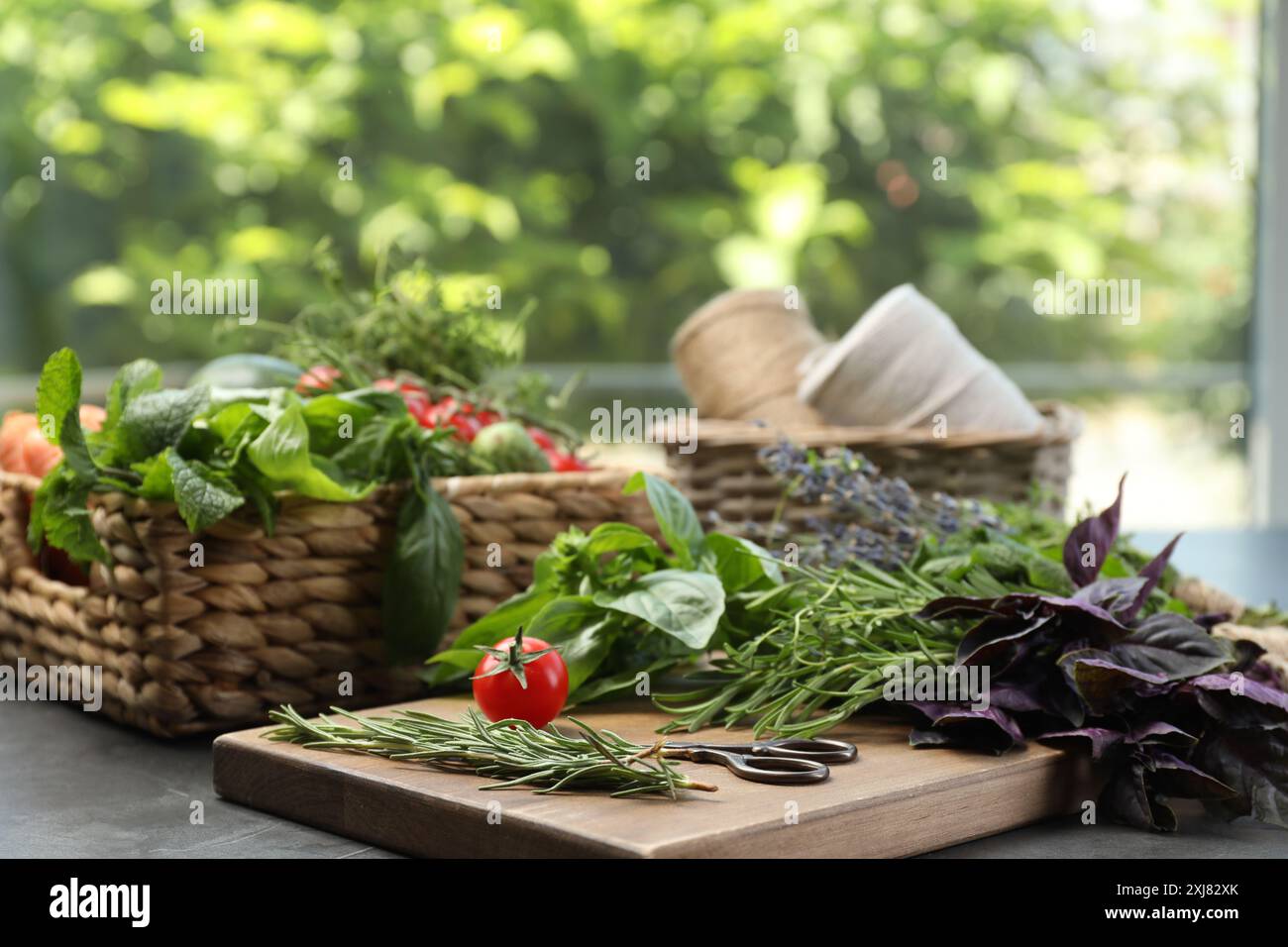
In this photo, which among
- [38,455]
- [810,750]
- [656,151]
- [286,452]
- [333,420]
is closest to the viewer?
[810,750]

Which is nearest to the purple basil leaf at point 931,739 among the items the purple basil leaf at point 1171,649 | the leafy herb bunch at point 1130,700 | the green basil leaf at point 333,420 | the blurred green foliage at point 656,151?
the leafy herb bunch at point 1130,700

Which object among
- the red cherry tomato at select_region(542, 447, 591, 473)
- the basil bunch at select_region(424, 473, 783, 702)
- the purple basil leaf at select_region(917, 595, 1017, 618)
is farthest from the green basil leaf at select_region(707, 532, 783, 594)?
the red cherry tomato at select_region(542, 447, 591, 473)

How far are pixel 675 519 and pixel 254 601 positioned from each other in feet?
0.93

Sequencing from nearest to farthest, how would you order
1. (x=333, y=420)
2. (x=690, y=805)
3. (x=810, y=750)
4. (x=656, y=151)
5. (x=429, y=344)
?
1. (x=690, y=805)
2. (x=810, y=750)
3. (x=333, y=420)
4. (x=429, y=344)
5. (x=656, y=151)

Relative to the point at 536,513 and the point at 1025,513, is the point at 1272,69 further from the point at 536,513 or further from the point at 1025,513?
the point at 536,513

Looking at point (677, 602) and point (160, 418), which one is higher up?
point (160, 418)

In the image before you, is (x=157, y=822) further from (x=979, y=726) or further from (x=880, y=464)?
(x=880, y=464)

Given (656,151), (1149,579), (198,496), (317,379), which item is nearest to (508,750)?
(198,496)

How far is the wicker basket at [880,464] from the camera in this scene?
128cm

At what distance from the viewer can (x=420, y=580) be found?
944 mm

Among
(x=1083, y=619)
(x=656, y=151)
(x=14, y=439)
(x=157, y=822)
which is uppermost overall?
(x=656, y=151)

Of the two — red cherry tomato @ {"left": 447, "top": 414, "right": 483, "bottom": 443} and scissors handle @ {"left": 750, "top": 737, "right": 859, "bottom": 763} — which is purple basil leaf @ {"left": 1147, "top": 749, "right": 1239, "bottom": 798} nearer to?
scissors handle @ {"left": 750, "top": 737, "right": 859, "bottom": 763}

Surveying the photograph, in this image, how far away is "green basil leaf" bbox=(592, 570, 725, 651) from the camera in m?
0.84
